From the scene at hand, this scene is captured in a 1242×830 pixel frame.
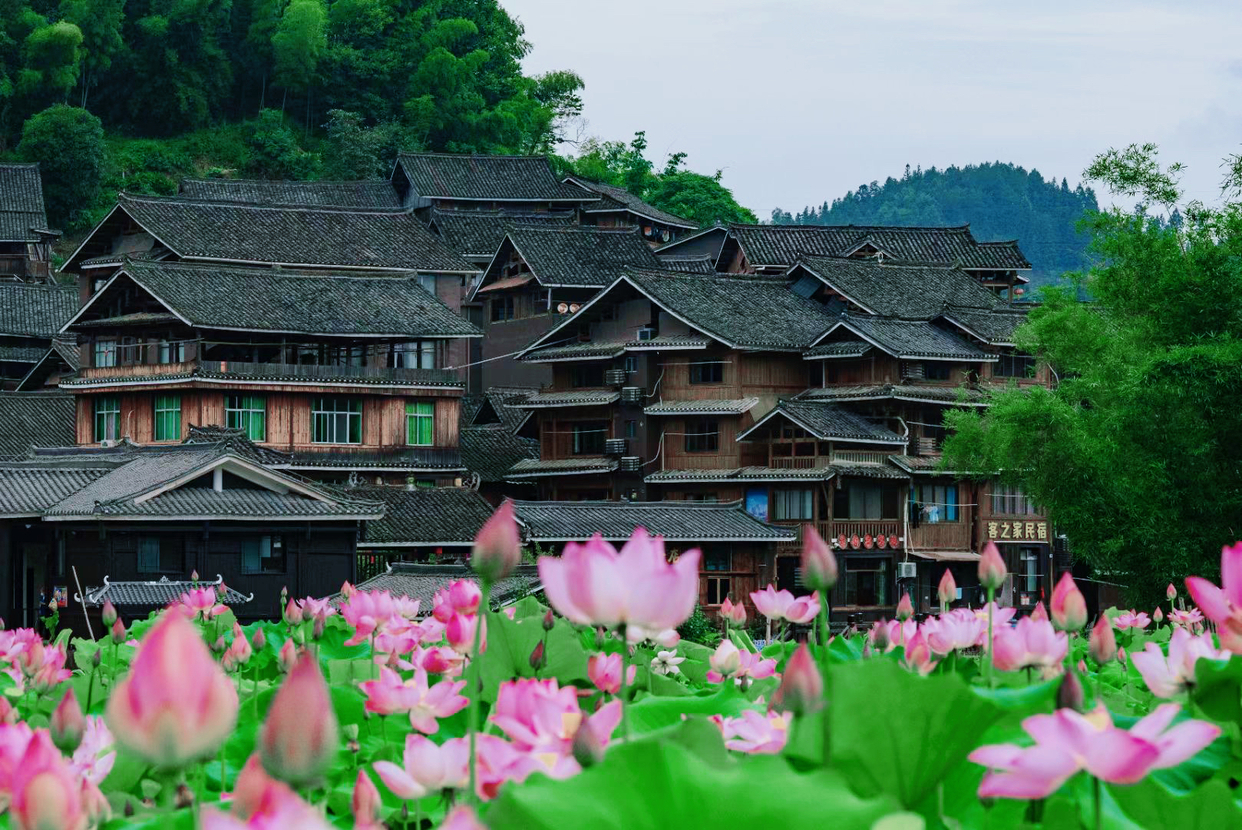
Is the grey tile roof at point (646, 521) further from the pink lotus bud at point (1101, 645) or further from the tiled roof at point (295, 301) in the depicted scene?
the pink lotus bud at point (1101, 645)

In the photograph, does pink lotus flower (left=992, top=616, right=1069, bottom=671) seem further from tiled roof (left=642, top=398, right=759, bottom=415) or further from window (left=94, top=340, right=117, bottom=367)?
window (left=94, top=340, right=117, bottom=367)

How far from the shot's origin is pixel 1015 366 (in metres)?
42.8

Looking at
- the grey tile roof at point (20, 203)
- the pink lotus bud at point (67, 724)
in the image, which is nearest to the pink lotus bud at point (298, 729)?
the pink lotus bud at point (67, 724)

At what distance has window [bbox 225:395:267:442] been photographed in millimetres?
39219

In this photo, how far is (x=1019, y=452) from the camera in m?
32.0

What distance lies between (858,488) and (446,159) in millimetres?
25858

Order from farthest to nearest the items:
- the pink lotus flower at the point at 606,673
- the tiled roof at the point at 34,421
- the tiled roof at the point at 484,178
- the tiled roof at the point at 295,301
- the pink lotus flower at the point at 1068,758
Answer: the tiled roof at the point at 484,178 → the tiled roof at the point at 34,421 → the tiled roof at the point at 295,301 → the pink lotus flower at the point at 606,673 → the pink lotus flower at the point at 1068,758

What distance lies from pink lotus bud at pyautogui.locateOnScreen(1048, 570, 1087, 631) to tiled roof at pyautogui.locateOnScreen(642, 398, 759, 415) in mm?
36264

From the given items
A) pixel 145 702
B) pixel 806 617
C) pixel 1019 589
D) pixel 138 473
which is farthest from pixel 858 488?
pixel 145 702

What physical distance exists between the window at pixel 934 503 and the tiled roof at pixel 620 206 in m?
22.1

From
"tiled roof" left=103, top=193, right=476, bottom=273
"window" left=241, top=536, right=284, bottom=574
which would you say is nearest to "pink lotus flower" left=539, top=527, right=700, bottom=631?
"window" left=241, top=536, right=284, bottom=574

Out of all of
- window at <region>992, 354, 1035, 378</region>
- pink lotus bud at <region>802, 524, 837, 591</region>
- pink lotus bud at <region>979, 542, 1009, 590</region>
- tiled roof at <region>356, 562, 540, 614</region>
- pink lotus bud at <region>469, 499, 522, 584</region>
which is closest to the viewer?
pink lotus bud at <region>469, 499, 522, 584</region>

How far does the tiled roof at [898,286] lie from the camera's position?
Result: 43094 mm

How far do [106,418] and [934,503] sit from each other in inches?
780
